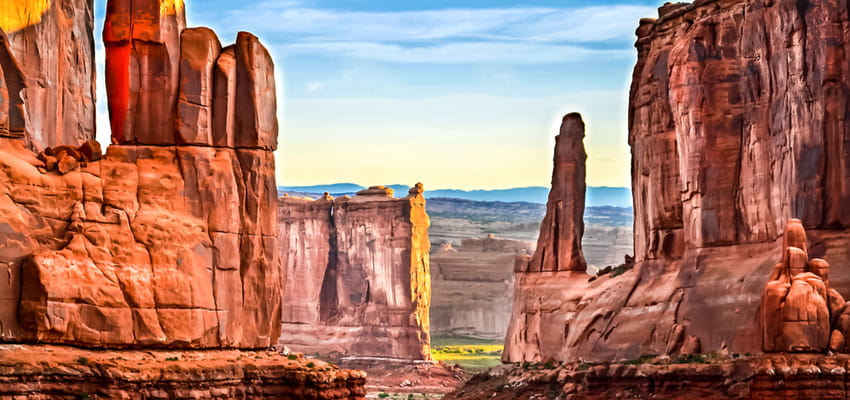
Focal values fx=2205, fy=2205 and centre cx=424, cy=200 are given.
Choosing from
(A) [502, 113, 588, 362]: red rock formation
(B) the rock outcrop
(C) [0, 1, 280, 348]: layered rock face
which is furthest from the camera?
(A) [502, 113, 588, 362]: red rock formation

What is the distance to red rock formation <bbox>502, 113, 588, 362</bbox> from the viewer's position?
102 m

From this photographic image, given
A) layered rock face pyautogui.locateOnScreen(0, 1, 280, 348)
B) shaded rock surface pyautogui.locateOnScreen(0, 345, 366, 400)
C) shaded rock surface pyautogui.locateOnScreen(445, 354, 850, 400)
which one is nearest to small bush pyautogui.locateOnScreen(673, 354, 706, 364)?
shaded rock surface pyautogui.locateOnScreen(445, 354, 850, 400)

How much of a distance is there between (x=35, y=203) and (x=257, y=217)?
643cm

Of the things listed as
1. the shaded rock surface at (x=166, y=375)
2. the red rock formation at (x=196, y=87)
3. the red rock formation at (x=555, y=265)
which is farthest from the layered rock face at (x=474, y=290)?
the shaded rock surface at (x=166, y=375)

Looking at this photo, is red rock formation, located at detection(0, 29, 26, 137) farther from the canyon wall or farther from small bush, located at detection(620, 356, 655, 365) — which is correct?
small bush, located at detection(620, 356, 655, 365)

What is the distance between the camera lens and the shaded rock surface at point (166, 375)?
50.4m

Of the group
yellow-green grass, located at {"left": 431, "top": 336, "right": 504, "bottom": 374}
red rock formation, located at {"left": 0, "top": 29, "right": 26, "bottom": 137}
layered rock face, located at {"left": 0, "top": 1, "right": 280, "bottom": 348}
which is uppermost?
red rock formation, located at {"left": 0, "top": 29, "right": 26, "bottom": 137}

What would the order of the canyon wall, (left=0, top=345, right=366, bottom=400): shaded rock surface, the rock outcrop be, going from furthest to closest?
the canyon wall < the rock outcrop < (left=0, top=345, right=366, bottom=400): shaded rock surface

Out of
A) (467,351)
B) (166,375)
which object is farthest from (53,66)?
(467,351)

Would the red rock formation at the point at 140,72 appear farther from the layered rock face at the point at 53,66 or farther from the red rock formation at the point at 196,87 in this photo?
Answer: the layered rock face at the point at 53,66

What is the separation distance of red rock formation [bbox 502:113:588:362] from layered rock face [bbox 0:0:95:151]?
37.8m

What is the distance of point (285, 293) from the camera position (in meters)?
158

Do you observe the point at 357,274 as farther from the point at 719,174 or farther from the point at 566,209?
the point at 719,174

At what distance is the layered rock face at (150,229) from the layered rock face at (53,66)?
8.31 feet
